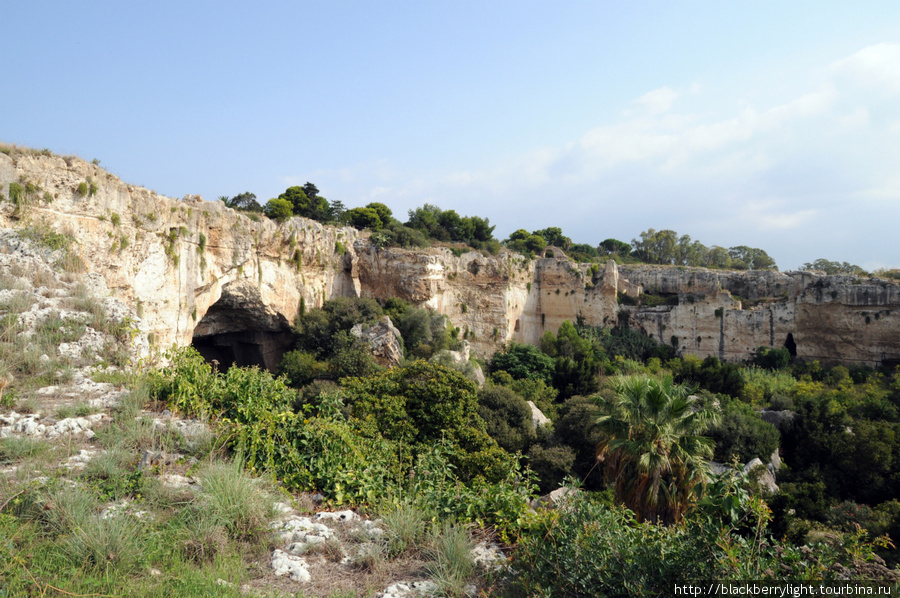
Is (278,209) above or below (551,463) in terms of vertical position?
above

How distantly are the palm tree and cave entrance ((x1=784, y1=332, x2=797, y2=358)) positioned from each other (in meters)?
27.0

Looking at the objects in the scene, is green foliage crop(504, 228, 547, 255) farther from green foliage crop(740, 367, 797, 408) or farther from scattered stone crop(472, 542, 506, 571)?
scattered stone crop(472, 542, 506, 571)

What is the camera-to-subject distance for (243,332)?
2270 cm

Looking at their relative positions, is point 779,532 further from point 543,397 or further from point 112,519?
point 543,397

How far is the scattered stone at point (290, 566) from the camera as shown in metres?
3.14

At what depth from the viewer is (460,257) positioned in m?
28.0

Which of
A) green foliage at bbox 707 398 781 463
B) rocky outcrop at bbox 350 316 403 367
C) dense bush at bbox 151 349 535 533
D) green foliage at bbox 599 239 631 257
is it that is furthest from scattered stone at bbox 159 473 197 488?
green foliage at bbox 599 239 631 257

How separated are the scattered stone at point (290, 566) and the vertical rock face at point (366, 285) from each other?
30.1 ft

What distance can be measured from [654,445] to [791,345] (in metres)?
28.5

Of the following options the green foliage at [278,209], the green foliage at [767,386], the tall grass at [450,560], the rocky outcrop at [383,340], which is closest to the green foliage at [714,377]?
the green foliage at [767,386]

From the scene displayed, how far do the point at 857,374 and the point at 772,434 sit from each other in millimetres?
14863

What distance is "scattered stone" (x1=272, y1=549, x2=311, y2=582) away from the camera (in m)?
3.14

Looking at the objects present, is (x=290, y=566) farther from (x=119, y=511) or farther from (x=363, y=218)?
(x=363, y=218)

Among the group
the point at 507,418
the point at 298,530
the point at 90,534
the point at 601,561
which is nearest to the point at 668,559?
the point at 601,561
